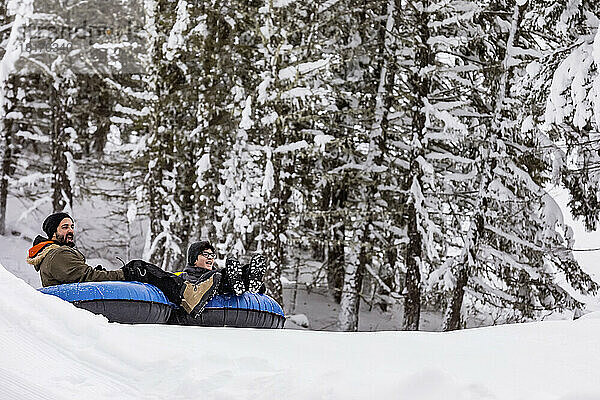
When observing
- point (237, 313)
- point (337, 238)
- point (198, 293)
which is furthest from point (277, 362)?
point (337, 238)

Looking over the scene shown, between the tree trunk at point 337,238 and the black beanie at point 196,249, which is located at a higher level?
the black beanie at point 196,249

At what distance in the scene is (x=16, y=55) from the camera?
57.3 ft

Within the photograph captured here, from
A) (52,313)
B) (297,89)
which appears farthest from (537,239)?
(52,313)

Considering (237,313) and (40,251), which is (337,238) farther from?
(40,251)

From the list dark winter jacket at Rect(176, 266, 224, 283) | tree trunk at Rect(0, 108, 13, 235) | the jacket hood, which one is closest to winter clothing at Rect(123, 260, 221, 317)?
dark winter jacket at Rect(176, 266, 224, 283)

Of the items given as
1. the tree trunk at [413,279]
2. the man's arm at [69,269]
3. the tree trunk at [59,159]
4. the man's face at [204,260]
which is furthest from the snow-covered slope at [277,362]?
the tree trunk at [59,159]

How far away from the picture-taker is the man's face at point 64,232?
702 centimetres

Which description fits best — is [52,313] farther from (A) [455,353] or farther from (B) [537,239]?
(B) [537,239]

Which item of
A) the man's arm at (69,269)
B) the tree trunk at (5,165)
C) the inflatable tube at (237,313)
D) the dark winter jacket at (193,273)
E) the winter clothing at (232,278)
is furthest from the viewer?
the tree trunk at (5,165)

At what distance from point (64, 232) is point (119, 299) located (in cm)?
96

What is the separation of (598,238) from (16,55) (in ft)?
68.7

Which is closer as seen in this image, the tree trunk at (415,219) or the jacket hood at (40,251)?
the jacket hood at (40,251)

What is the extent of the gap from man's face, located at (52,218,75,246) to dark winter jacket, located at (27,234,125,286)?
64 millimetres

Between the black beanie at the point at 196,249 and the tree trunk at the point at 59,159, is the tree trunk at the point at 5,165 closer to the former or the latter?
the tree trunk at the point at 59,159
